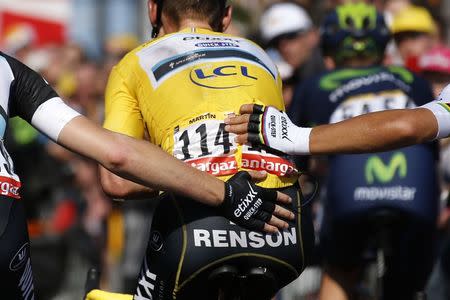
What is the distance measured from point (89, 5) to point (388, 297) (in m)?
13.8

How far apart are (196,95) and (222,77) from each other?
0.15 metres

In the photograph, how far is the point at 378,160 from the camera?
7551mm

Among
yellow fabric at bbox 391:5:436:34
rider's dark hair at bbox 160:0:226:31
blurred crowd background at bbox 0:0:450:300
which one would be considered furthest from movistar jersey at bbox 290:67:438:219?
yellow fabric at bbox 391:5:436:34

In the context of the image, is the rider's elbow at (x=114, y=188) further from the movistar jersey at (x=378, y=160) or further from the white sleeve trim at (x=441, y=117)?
the movistar jersey at (x=378, y=160)

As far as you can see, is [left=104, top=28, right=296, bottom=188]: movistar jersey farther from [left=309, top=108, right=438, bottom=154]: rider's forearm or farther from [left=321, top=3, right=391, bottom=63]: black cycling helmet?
[left=321, top=3, right=391, bottom=63]: black cycling helmet

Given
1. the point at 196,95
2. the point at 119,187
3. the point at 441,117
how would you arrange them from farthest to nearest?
the point at 119,187 < the point at 196,95 < the point at 441,117

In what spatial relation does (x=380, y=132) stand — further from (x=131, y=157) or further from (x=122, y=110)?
(x=122, y=110)

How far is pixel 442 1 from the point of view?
14.2 meters

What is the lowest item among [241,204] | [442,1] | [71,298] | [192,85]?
[71,298]

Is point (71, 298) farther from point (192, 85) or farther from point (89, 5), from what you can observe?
point (89, 5)

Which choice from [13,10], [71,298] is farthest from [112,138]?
[13,10]

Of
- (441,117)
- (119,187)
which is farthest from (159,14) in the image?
(441,117)

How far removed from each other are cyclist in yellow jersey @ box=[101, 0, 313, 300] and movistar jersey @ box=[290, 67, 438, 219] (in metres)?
1.96

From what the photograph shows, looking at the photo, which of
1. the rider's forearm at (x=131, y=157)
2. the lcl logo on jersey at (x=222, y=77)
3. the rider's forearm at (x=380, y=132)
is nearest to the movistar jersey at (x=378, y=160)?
the lcl logo on jersey at (x=222, y=77)
